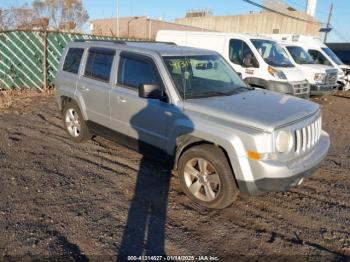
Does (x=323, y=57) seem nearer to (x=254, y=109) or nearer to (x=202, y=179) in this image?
(x=254, y=109)

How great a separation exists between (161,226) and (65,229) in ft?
3.32

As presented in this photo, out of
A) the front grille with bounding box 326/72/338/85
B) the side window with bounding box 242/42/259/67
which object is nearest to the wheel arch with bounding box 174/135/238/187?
the side window with bounding box 242/42/259/67

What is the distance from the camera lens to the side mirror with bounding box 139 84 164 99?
408 centimetres

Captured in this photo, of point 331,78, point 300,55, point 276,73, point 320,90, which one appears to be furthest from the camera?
point 300,55

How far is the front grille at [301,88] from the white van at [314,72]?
6.14ft

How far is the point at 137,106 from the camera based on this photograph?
14.8 feet

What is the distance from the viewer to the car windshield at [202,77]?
4293 mm

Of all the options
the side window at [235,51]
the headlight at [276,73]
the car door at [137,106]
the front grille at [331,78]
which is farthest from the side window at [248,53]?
the car door at [137,106]

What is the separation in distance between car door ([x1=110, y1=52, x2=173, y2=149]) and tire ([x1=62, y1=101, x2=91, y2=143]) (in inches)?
41.3

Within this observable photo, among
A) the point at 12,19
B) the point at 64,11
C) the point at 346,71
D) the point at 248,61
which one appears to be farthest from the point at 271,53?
the point at 64,11

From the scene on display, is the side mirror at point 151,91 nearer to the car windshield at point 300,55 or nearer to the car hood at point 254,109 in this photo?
the car hood at point 254,109

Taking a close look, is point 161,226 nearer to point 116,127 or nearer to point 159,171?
point 159,171

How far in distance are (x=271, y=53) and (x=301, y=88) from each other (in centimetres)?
141

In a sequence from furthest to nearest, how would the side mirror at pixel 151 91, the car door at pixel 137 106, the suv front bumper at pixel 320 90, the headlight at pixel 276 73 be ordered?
the suv front bumper at pixel 320 90 < the headlight at pixel 276 73 < the car door at pixel 137 106 < the side mirror at pixel 151 91
